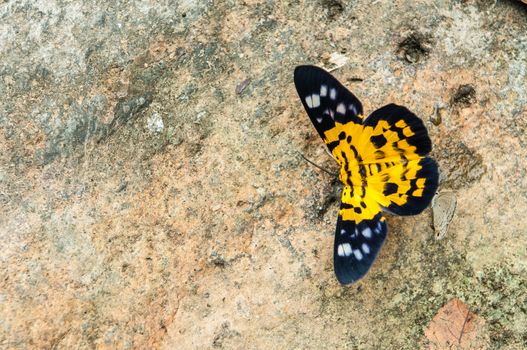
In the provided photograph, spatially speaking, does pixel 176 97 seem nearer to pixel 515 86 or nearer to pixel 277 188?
pixel 277 188

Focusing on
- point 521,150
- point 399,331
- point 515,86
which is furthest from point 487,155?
point 399,331

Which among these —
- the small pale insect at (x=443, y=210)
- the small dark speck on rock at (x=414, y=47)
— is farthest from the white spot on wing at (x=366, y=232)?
the small dark speck on rock at (x=414, y=47)

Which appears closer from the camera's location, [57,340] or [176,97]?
[57,340]

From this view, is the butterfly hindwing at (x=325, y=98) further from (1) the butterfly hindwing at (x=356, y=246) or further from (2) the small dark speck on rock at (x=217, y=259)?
(2) the small dark speck on rock at (x=217, y=259)

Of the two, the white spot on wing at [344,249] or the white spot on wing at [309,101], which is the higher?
the white spot on wing at [309,101]

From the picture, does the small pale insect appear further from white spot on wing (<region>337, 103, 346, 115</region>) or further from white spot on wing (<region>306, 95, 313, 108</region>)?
white spot on wing (<region>306, 95, 313, 108</region>)

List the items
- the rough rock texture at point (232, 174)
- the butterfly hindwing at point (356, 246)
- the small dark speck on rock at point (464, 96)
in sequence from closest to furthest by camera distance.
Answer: the butterfly hindwing at point (356, 246)
the rough rock texture at point (232, 174)
the small dark speck on rock at point (464, 96)

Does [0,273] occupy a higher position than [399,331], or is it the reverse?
[0,273]

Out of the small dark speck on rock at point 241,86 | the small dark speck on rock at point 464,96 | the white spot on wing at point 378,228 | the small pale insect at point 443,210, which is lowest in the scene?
the small pale insect at point 443,210

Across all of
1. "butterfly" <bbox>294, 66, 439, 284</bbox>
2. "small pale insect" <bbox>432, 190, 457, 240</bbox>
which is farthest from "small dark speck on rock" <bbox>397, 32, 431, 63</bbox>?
"small pale insect" <bbox>432, 190, 457, 240</bbox>
